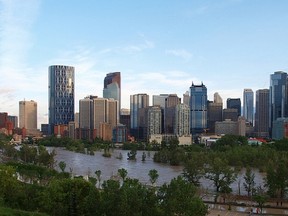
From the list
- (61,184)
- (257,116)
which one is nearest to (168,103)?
(257,116)

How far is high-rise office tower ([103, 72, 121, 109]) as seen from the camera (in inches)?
4976

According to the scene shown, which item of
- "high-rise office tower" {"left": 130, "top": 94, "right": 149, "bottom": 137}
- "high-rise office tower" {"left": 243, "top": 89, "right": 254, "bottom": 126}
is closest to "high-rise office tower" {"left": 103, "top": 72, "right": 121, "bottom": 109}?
"high-rise office tower" {"left": 130, "top": 94, "right": 149, "bottom": 137}

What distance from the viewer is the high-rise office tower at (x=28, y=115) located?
4921 inches

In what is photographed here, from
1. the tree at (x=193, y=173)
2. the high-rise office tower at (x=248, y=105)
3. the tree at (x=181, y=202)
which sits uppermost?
the high-rise office tower at (x=248, y=105)

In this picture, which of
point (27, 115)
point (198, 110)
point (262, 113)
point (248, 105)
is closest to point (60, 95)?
point (27, 115)

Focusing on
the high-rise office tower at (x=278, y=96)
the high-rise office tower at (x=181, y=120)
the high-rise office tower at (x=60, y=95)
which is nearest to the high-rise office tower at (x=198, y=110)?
the high-rise office tower at (x=181, y=120)

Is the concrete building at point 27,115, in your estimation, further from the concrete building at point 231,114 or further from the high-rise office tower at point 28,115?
the concrete building at point 231,114

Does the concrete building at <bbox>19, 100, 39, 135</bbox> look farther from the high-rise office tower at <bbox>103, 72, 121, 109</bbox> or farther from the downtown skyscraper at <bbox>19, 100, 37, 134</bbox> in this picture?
the high-rise office tower at <bbox>103, 72, 121, 109</bbox>

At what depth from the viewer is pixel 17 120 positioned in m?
129

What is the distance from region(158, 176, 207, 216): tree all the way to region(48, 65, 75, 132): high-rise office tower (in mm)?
105367

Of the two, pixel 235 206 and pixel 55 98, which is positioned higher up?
pixel 55 98

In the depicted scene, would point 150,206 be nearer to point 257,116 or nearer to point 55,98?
point 257,116

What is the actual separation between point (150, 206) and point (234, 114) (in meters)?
101

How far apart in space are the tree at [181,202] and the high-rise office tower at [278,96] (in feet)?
303
